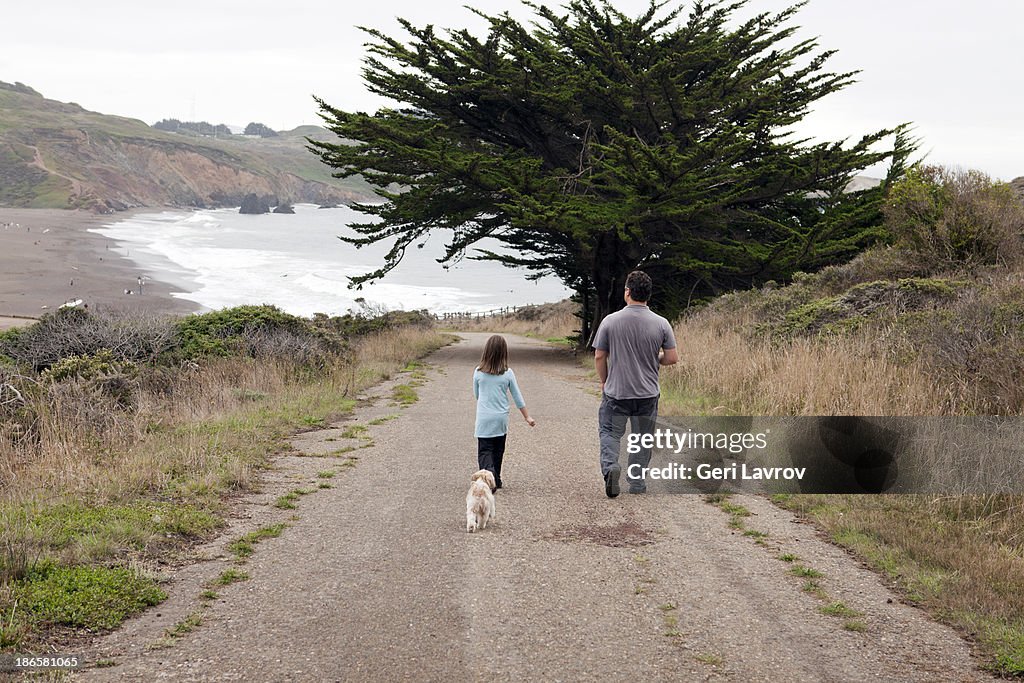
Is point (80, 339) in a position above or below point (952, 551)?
above

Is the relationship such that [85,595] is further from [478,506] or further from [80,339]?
[80,339]

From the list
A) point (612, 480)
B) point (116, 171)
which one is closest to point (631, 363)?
point (612, 480)

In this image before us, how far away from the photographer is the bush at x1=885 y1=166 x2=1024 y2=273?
16844 millimetres

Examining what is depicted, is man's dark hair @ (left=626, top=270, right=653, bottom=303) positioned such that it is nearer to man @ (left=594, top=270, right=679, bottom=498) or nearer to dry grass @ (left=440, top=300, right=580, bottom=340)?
man @ (left=594, top=270, right=679, bottom=498)

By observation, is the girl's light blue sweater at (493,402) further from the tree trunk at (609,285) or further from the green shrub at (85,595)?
the tree trunk at (609,285)

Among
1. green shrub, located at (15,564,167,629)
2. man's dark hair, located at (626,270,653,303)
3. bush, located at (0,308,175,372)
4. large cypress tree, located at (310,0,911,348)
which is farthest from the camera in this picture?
large cypress tree, located at (310,0,911,348)

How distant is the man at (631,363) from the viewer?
336 inches

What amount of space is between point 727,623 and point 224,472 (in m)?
5.72

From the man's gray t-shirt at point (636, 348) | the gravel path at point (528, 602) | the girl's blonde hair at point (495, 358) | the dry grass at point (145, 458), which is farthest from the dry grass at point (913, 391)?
the dry grass at point (145, 458)

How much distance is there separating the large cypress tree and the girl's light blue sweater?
52.4ft

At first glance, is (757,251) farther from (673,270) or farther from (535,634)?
(535,634)

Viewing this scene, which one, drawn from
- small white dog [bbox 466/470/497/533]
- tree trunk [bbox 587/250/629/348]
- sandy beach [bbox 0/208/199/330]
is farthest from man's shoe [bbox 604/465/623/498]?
tree trunk [bbox 587/250/629/348]

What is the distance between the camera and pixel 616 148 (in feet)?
82.9

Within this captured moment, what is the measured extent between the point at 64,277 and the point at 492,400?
46316 millimetres
